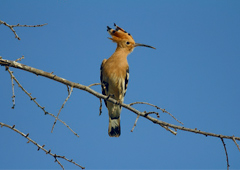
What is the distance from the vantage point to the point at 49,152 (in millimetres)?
3012

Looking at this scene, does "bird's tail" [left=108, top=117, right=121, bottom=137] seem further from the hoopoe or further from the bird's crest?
the bird's crest

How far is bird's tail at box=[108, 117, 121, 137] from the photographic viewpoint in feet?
18.5

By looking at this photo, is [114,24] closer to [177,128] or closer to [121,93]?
[121,93]

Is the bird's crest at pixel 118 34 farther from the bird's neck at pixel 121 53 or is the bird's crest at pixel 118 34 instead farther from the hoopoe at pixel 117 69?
the bird's neck at pixel 121 53

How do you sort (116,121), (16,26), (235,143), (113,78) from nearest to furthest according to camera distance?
Result: (235,143), (16,26), (113,78), (116,121)

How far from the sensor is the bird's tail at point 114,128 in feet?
18.5

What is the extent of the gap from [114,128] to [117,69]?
1284 mm

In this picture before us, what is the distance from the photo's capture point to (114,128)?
224 inches

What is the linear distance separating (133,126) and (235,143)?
1072 mm

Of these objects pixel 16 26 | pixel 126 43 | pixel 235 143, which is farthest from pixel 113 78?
pixel 235 143

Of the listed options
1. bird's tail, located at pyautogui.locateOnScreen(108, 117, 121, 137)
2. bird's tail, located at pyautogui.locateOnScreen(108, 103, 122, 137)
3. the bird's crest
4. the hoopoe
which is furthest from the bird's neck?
bird's tail, located at pyautogui.locateOnScreen(108, 117, 121, 137)

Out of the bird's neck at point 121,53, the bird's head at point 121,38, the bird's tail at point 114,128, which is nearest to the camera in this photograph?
the bird's neck at point 121,53

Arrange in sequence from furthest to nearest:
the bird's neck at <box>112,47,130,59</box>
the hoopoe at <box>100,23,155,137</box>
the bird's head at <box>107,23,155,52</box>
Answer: the bird's head at <box>107,23,155,52</box>, the bird's neck at <box>112,47,130,59</box>, the hoopoe at <box>100,23,155,137</box>

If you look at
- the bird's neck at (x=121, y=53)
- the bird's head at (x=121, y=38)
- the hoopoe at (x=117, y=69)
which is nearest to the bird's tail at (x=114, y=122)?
the hoopoe at (x=117, y=69)
